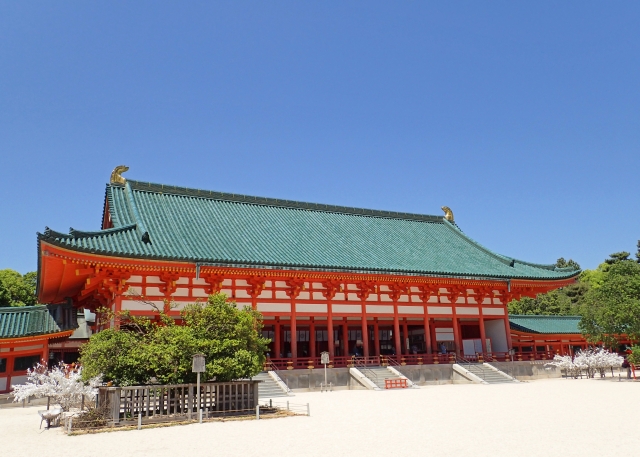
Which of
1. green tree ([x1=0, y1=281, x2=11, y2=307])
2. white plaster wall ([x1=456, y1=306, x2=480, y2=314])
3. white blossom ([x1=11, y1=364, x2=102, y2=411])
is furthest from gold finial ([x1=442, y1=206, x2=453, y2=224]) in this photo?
green tree ([x1=0, y1=281, x2=11, y2=307])

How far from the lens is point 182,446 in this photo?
9812 millimetres

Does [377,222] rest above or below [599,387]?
above

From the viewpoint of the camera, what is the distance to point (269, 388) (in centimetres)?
A: 1950

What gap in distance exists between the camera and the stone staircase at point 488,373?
79.7 ft

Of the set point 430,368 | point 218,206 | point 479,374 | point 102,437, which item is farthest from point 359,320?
point 102,437

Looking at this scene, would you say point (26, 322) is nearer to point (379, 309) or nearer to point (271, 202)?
point (271, 202)

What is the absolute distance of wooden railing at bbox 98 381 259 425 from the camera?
12.8 metres

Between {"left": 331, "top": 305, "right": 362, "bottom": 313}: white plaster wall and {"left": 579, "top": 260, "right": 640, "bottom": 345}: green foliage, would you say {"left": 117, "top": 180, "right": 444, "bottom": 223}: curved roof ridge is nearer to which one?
{"left": 331, "top": 305, "right": 362, "bottom": 313}: white plaster wall

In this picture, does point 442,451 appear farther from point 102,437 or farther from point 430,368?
point 430,368

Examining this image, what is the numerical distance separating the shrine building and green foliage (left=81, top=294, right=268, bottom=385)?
5.36m

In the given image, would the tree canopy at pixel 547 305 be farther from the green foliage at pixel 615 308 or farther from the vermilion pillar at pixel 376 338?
the vermilion pillar at pixel 376 338

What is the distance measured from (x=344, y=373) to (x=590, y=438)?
13641 mm

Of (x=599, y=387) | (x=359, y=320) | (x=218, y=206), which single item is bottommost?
(x=599, y=387)

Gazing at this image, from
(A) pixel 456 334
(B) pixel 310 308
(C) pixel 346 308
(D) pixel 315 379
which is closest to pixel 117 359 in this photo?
(D) pixel 315 379
